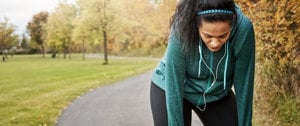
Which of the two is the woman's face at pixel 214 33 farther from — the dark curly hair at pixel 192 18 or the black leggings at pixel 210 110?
the black leggings at pixel 210 110

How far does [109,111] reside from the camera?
362 inches

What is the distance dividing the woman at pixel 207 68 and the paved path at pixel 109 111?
439cm

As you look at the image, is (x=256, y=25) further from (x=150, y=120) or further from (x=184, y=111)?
(x=184, y=111)

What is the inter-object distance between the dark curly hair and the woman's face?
0.09 feet

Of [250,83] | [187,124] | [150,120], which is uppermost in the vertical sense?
[250,83]

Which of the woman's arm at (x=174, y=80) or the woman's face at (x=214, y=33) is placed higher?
the woman's face at (x=214, y=33)

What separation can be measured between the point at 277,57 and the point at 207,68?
4.17 metres

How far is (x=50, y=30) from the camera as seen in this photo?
55000 mm

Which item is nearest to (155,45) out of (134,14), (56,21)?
(134,14)

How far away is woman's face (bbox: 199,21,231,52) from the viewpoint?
2262mm

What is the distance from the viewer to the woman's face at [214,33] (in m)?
2.26

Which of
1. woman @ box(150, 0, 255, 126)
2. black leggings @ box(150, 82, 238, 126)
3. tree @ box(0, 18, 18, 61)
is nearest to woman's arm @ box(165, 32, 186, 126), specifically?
woman @ box(150, 0, 255, 126)

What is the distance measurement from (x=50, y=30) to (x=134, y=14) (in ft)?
48.1

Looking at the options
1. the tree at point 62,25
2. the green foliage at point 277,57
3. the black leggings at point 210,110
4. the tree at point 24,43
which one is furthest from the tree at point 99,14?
the tree at point 24,43
